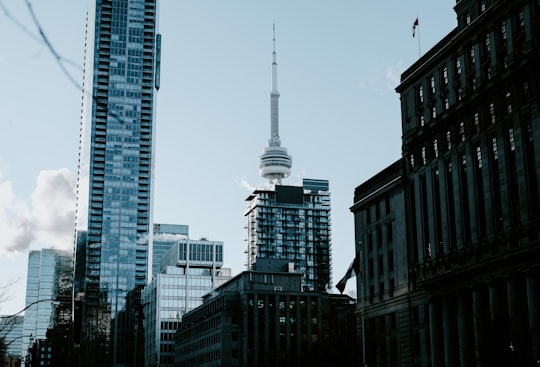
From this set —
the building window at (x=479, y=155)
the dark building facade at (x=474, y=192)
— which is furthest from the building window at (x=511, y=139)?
the building window at (x=479, y=155)

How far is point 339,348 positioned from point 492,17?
3128 inches

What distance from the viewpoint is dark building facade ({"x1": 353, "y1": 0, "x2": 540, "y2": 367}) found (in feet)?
228

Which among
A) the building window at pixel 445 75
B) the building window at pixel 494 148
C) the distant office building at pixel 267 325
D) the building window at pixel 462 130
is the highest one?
the building window at pixel 445 75

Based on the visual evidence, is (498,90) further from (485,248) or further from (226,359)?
(226,359)

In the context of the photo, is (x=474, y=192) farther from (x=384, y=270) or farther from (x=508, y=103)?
(x=384, y=270)

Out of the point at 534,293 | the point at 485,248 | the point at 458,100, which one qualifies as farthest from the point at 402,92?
the point at 534,293

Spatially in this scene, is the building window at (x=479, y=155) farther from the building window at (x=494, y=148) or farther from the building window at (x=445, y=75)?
the building window at (x=445, y=75)

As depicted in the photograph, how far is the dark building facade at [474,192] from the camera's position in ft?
228

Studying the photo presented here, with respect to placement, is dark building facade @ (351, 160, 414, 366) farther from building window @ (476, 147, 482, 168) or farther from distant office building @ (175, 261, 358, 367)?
distant office building @ (175, 261, 358, 367)

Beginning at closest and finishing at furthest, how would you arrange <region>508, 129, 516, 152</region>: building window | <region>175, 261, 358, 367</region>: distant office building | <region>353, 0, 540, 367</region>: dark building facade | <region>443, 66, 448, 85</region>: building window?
<region>353, 0, 540, 367</region>: dark building facade → <region>508, 129, 516, 152</region>: building window → <region>443, 66, 448, 85</region>: building window → <region>175, 261, 358, 367</region>: distant office building

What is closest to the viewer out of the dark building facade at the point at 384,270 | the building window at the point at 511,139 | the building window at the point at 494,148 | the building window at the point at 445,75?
the building window at the point at 511,139

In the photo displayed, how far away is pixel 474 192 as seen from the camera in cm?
7850

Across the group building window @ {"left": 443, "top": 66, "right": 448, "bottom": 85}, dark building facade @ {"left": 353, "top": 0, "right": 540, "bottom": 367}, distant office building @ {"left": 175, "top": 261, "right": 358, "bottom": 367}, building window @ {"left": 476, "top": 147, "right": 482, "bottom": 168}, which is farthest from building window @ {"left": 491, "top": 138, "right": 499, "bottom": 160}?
distant office building @ {"left": 175, "top": 261, "right": 358, "bottom": 367}

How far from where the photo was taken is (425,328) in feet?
283
